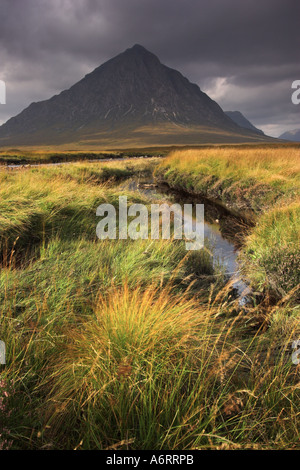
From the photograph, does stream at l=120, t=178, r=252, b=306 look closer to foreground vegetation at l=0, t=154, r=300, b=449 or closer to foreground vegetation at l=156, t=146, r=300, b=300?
foreground vegetation at l=156, t=146, r=300, b=300

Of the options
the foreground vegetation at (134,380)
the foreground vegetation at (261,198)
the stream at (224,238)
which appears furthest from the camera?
the stream at (224,238)

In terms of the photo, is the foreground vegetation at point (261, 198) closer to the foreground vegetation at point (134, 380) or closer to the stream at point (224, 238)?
the stream at point (224, 238)

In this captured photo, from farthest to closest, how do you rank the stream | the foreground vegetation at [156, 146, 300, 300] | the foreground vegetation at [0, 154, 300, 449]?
the stream → the foreground vegetation at [156, 146, 300, 300] → the foreground vegetation at [0, 154, 300, 449]

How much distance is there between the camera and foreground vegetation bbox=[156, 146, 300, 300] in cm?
440

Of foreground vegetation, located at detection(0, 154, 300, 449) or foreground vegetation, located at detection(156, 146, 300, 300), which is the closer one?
foreground vegetation, located at detection(0, 154, 300, 449)

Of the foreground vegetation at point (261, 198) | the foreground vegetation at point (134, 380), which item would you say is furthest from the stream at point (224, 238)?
the foreground vegetation at point (134, 380)

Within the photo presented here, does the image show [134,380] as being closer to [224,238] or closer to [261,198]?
[224,238]

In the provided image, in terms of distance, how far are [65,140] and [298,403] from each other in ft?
710

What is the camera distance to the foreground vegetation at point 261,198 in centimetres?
440

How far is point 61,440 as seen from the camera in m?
1.65

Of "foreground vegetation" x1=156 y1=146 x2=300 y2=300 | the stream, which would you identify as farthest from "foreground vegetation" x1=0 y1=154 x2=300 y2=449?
the stream

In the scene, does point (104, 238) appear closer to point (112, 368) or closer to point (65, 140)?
point (112, 368)

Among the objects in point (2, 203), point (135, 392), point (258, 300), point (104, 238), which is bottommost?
point (258, 300)

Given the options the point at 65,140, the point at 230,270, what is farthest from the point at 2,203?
the point at 65,140
